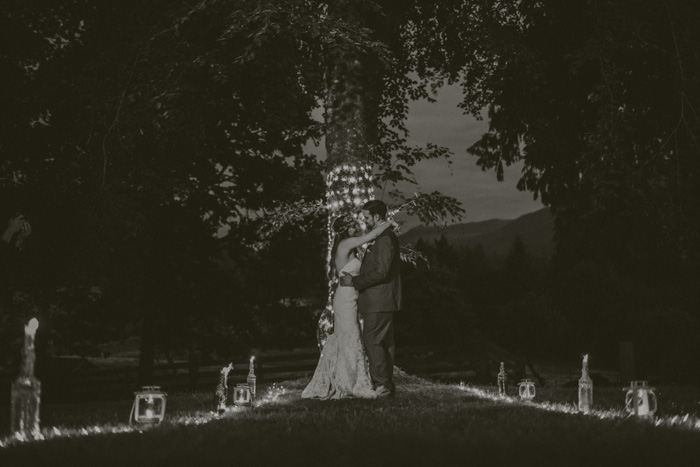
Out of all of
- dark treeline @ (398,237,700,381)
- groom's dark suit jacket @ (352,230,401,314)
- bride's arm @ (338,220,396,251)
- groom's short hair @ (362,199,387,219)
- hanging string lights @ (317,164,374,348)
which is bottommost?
dark treeline @ (398,237,700,381)

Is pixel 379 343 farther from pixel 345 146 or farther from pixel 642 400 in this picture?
pixel 345 146

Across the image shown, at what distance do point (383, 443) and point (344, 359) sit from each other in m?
3.76

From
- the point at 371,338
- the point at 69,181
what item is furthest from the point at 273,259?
the point at 371,338

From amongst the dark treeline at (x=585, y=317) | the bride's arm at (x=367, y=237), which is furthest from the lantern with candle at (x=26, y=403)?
the dark treeline at (x=585, y=317)

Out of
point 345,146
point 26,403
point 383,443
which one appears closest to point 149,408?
point 26,403

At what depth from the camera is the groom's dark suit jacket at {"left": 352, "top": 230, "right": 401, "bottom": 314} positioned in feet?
26.6

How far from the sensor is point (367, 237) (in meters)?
8.11

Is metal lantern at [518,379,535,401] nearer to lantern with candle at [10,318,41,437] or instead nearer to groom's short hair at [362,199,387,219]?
groom's short hair at [362,199,387,219]

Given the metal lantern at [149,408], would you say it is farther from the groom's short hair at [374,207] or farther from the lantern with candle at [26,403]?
the groom's short hair at [374,207]

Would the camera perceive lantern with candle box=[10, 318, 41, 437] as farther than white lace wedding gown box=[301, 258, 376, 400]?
No

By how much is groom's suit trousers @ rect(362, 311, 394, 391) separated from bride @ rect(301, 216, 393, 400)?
19cm

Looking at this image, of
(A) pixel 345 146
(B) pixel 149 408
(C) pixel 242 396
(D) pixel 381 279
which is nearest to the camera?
(B) pixel 149 408

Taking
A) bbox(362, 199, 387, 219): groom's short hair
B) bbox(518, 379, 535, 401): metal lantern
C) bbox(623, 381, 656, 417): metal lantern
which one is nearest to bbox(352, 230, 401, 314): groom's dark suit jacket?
bbox(362, 199, 387, 219): groom's short hair

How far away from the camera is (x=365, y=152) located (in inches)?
434
